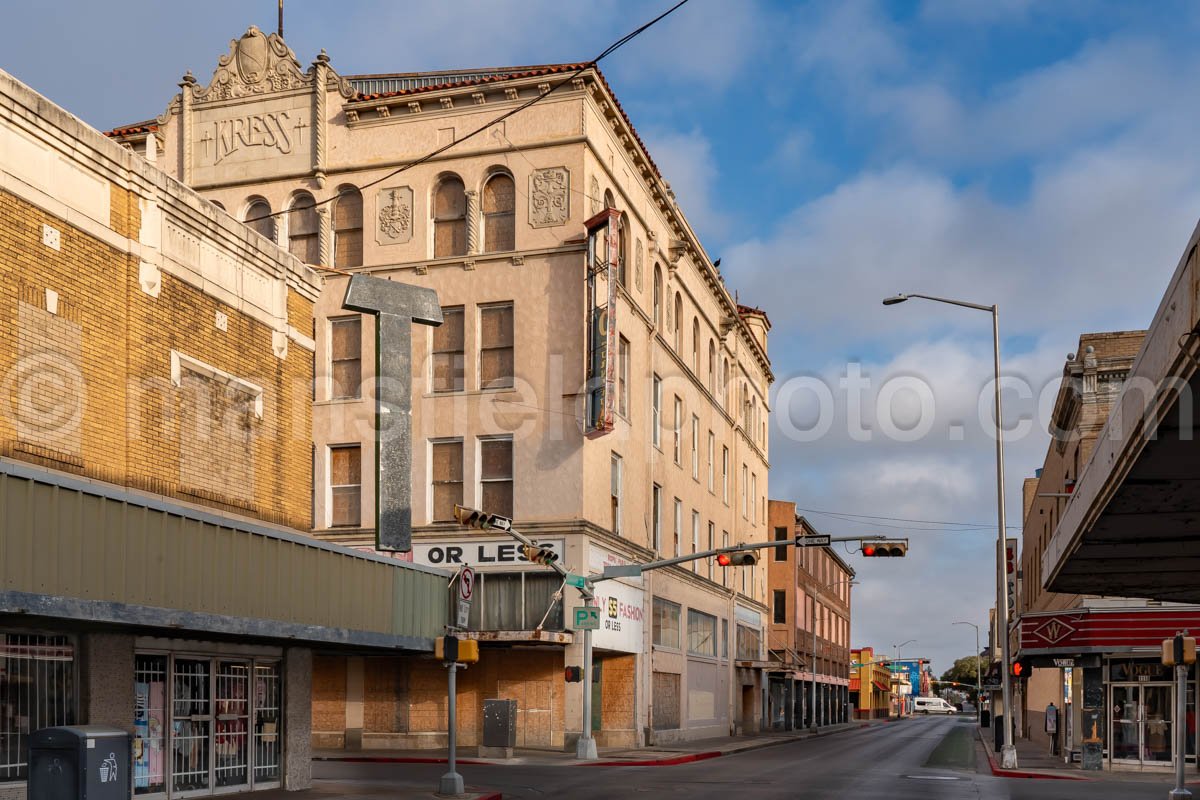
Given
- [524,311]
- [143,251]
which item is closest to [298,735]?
[143,251]

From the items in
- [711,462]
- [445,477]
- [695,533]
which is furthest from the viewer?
[711,462]

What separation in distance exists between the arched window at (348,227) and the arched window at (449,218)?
259 centimetres

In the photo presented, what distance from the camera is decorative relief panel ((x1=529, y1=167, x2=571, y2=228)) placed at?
1585 inches

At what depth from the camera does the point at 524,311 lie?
40.4m

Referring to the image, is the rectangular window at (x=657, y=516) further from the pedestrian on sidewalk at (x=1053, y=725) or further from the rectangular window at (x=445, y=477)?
the pedestrian on sidewalk at (x=1053, y=725)

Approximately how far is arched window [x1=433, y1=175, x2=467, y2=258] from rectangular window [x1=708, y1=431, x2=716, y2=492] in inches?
785

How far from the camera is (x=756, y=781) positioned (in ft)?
93.4

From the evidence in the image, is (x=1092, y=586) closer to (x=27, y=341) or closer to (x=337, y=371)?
(x=27, y=341)

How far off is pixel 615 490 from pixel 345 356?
9.61 m

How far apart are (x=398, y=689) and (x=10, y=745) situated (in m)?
24.0

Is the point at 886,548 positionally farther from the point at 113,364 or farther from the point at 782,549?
the point at 782,549

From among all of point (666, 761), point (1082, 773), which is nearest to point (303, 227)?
point (666, 761)

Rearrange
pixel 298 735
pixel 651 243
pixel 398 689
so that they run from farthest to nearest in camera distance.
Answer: pixel 651 243 < pixel 398 689 < pixel 298 735

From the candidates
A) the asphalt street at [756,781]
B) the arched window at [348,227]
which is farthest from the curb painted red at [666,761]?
the arched window at [348,227]
